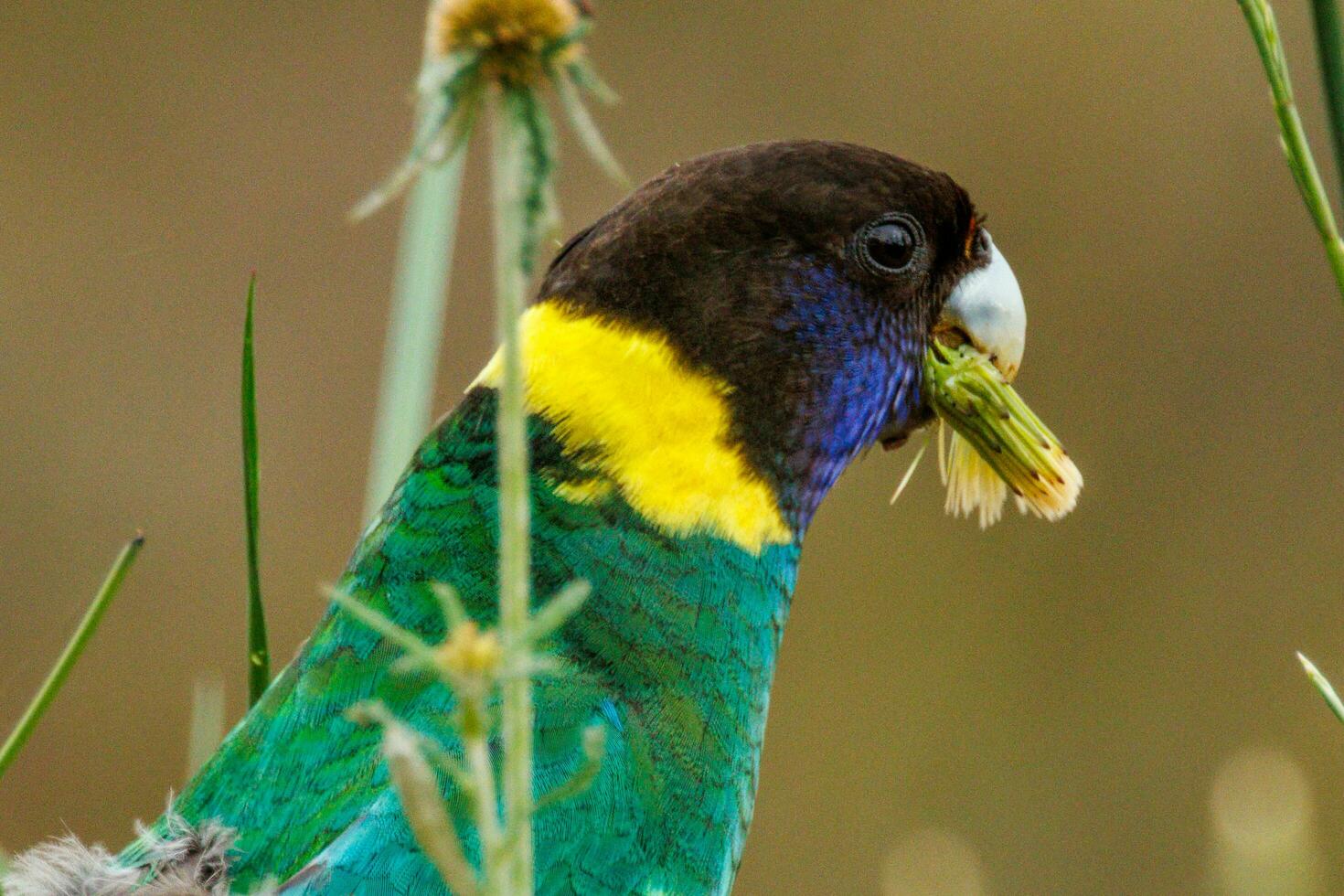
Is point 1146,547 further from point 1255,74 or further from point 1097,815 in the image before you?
point 1255,74

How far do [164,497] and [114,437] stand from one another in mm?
148

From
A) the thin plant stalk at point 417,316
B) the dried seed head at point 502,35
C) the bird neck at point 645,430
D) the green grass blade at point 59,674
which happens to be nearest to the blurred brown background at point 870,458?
the bird neck at point 645,430

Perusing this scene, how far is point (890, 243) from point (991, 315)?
11 cm

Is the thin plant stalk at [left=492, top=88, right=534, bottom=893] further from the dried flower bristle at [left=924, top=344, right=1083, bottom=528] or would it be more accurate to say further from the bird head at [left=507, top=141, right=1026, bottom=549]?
the dried flower bristle at [left=924, top=344, right=1083, bottom=528]

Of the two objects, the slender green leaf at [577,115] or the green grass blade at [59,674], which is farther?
the green grass blade at [59,674]

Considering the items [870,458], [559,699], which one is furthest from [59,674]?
[870,458]

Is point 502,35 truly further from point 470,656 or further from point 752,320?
point 752,320

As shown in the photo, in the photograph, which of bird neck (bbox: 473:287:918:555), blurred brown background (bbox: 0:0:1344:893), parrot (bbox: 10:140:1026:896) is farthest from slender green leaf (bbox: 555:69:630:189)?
blurred brown background (bbox: 0:0:1344:893)

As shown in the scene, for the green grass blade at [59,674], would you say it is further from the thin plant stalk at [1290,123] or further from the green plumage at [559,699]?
the thin plant stalk at [1290,123]

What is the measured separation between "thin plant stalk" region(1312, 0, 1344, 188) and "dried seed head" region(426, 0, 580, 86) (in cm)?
43

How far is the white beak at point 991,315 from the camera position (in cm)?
131

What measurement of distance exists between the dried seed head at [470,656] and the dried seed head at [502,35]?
0.45 feet

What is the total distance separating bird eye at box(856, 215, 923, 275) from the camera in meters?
1.26

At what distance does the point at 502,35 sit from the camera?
407 mm
